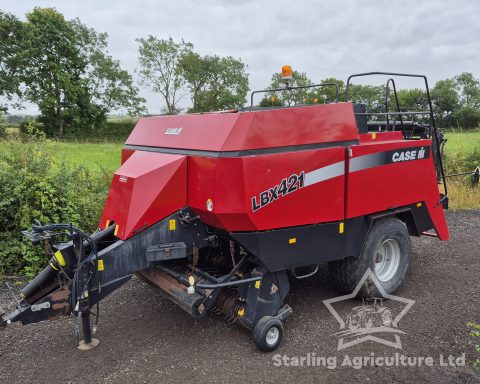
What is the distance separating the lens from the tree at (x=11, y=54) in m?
32.9

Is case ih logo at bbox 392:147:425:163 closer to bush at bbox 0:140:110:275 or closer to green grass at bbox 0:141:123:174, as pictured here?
bush at bbox 0:140:110:275

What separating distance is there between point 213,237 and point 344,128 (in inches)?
59.1

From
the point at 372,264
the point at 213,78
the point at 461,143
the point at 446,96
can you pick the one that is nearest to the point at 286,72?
the point at 372,264

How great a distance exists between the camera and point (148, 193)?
3482 mm

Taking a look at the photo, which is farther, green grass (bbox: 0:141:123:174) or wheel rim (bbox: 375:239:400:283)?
green grass (bbox: 0:141:123:174)

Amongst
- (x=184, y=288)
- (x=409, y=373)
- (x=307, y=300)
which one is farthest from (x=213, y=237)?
(x=409, y=373)

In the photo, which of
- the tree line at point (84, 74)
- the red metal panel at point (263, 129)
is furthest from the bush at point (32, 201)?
the tree line at point (84, 74)

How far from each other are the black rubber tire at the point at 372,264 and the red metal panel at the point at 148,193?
185cm

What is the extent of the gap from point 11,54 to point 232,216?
36.5 m

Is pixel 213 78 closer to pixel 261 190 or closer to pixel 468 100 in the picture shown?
pixel 468 100

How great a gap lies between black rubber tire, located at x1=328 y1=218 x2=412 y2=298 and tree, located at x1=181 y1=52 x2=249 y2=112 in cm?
4058

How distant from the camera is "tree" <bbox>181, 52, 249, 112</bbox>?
44.4 meters

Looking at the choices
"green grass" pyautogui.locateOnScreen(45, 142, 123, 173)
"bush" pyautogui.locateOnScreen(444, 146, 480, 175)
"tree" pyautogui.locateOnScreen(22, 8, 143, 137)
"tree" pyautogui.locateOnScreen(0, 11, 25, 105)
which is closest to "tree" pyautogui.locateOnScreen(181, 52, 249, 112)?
"tree" pyautogui.locateOnScreen(22, 8, 143, 137)

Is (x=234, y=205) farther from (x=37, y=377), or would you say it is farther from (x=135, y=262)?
(x=37, y=377)
